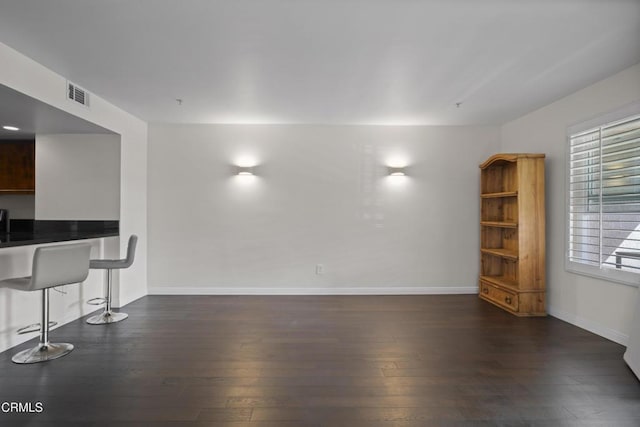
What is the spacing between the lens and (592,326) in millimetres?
3338

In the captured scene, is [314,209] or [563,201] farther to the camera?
[314,209]

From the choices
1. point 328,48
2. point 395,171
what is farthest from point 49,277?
point 395,171

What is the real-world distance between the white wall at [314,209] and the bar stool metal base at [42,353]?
76.5 inches

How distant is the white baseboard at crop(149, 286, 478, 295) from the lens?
477 cm

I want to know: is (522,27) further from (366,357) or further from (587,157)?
(366,357)

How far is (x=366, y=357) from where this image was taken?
2723mm

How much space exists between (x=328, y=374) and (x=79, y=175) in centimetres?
405

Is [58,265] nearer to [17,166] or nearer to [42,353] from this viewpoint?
[42,353]

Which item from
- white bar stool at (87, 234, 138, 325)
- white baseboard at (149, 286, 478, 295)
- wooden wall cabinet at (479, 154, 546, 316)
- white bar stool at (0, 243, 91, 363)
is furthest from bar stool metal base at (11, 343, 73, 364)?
wooden wall cabinet at (479, 154, 546, 316)

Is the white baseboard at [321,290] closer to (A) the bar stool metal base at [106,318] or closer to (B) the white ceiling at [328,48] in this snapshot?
(A) the bar stool metal base at [106,318]

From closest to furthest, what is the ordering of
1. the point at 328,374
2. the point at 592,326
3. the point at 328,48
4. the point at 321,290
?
the point at 328,374 < the point at 328,48 < the point at 592,326 < the point at 321,290

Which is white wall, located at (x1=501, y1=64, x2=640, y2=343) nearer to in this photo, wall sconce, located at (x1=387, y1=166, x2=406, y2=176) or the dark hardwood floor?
the dark hardwood floor

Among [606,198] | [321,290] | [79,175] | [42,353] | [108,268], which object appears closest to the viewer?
[42,353]

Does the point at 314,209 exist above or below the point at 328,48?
below
